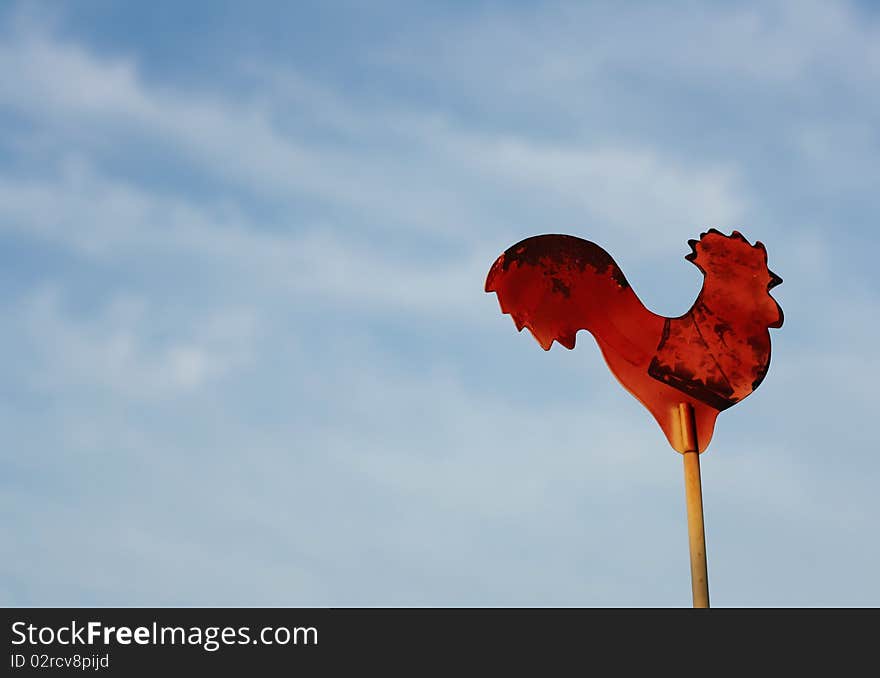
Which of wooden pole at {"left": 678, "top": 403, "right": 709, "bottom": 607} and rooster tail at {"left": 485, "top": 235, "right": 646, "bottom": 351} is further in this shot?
rooster tail at {"left": 485, "top": 235, "right": 646, "bottom": 351}

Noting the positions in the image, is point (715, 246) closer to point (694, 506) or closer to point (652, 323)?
point (652, 323)

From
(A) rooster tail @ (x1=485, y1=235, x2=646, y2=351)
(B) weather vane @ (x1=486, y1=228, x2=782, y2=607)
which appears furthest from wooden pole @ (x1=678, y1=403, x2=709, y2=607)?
(A) rooster tail @ (x1=485, y1=235, x2=646, y2=351)

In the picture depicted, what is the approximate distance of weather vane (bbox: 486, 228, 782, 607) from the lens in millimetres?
4750

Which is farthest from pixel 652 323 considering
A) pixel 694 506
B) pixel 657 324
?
pixel 694 506

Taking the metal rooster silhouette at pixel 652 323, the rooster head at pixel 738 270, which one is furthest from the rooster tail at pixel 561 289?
the rooster head at pixel 738 270

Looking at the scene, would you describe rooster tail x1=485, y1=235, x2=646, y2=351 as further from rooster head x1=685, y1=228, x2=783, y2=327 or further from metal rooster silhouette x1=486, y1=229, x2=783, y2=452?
rooster head x1=685, y1=228, x2=783, y2=327

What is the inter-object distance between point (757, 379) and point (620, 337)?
21.5 inches

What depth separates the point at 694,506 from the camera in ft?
14.6

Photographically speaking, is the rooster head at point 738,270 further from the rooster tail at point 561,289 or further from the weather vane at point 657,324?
the rooster tail at point 561,289

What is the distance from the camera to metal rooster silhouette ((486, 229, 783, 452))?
4.75m

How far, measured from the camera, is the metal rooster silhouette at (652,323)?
475 cm

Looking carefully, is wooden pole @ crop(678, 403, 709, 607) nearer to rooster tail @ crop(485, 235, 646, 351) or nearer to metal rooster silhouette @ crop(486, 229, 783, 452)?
metal rooster silhouette @ crop(486, 229, 783, 452)

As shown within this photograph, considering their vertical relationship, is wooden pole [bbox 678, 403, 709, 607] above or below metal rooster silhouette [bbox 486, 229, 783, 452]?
below
